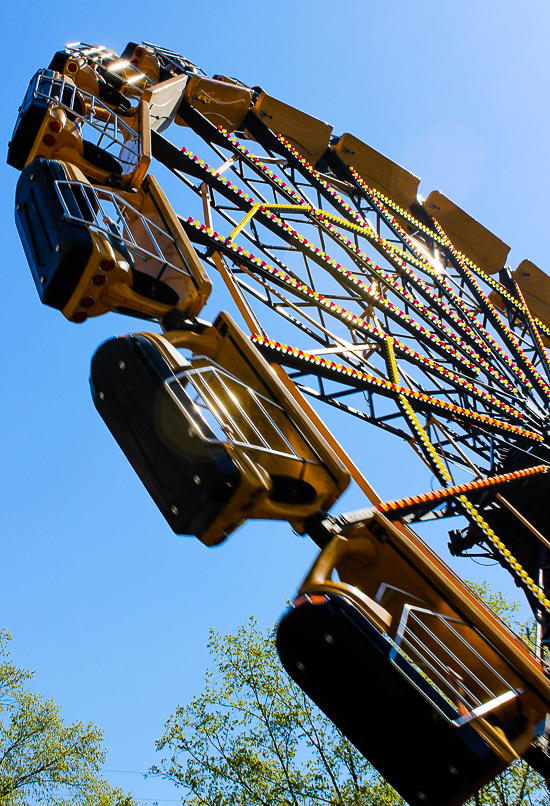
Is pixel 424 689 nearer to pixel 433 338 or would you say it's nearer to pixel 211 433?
pixel 211 433

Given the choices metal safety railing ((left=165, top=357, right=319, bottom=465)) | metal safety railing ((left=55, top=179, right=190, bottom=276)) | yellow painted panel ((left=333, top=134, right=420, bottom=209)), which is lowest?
metal safety railing ((left=165, top=357, right=319, bottom=465))

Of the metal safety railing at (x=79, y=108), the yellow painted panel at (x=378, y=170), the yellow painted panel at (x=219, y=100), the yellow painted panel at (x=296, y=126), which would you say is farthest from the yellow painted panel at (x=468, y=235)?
the metal safety railing at (x=79, y=108)

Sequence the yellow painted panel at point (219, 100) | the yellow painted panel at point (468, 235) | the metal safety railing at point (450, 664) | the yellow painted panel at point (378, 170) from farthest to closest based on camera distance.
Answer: the yellow painted panel at point (468, 235) < the yellow painted panel at point (378, 170) < the yellow painted panel at point (219, 100) < the metal safety railing at point (450, 664)

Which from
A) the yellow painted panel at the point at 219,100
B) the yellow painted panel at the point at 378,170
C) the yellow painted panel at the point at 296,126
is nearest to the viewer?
the yellow painted panel at the point at 219,100

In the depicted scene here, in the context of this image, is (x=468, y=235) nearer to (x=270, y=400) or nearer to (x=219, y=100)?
(x=219, y=100)

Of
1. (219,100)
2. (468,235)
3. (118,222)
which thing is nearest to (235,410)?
(118,222)

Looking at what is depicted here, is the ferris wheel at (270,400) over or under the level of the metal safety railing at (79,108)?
under

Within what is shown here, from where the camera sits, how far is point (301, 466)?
11.2 feet

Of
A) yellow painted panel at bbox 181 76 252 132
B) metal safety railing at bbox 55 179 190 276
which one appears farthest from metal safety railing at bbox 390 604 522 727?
yellow painted panel at bbox 181 76 252 132

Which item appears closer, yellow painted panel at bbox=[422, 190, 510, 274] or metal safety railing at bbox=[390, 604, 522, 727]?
metal safety railing at bbox=[390, 604, 522, 727]

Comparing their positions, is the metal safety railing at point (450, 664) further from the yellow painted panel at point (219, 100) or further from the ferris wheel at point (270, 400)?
the yellow painted panel at point (219, 100)

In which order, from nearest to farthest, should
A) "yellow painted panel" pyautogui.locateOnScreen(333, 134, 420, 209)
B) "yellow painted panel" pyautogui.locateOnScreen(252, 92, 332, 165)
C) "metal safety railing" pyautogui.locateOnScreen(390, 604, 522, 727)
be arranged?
"metal safety railing" pyautogui.locateOnScreen(390, 604, 522, 727) < "yellow painted panel" pyautogui.locateOnScreen(252, 92, 332, 165) < "yellow painted panel" pyautogui.locateOnScreen(333, 134, 420, 209)

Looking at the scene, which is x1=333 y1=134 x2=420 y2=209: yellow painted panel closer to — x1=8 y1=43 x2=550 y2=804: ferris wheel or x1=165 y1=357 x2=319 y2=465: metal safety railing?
x1=8 y1=43 x2=550 y2=804: ferris wheel

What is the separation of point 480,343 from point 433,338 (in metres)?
1.73
